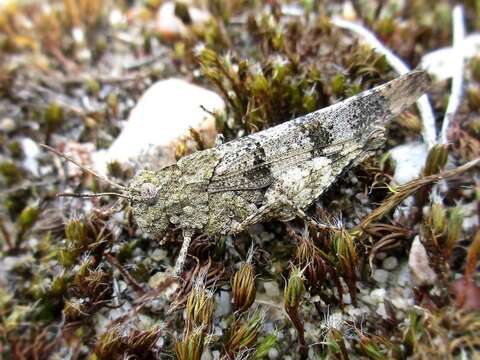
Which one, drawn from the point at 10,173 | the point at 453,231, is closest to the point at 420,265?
the point at 453,231

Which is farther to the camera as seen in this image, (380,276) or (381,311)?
(380,276)

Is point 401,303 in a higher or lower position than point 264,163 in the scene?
lower

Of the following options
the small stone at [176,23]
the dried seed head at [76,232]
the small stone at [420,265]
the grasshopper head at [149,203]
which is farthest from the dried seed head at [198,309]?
the small stone at [176,23]

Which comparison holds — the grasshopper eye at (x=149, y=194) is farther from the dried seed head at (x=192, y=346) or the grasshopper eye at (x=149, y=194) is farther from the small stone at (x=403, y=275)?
the small stone at (x=403, y=275)

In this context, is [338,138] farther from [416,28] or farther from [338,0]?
[338,0]

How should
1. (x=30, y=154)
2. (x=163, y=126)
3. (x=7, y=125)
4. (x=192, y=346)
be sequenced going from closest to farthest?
(x=192, y=346) → (x=163, y=126) → (x=30, y=154) → (x=7, y=125)

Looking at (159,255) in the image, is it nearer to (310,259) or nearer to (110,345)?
(110,345)

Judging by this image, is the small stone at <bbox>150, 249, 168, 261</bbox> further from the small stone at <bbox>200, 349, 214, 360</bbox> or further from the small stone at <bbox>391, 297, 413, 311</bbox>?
the small stone at <bbox>391, 297, 413, 311</bbox>

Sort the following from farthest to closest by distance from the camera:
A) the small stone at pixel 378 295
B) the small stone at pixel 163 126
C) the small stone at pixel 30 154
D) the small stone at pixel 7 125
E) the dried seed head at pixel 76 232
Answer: the small stone at pixel 7 125
the small stone at pixel 30 154
the small stone at pixel 163 126
the dried seed head at pixel 76 232
the small stone at pixel 378 295
